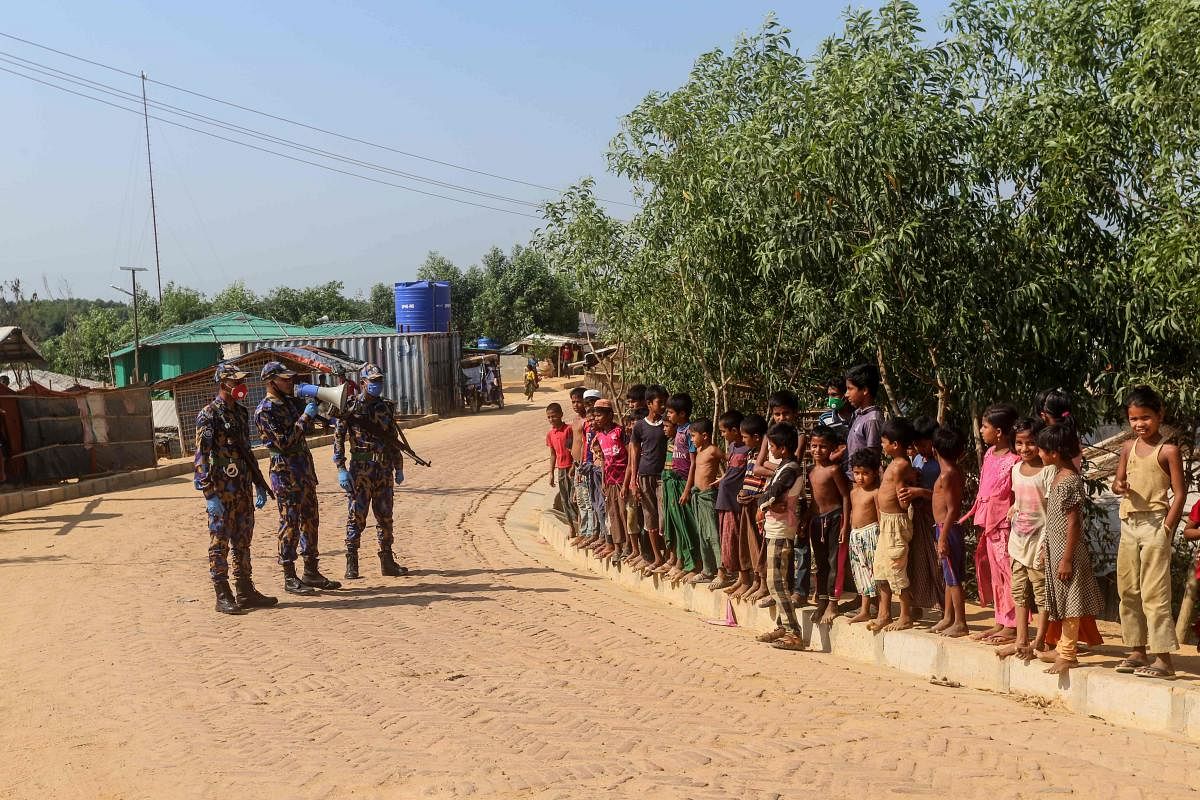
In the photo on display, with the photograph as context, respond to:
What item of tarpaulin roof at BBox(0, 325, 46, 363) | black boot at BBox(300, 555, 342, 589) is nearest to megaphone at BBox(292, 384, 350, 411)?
black boot at BBox(300, 555, 342, 589)

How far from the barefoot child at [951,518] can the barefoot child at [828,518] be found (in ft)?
2.61

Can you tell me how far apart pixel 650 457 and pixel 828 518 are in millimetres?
2354

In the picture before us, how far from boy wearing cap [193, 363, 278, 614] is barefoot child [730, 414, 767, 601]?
12.4 feet

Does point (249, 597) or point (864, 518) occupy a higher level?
point (864, 518)

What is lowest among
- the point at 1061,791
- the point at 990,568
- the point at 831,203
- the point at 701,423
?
the point at 1061,791

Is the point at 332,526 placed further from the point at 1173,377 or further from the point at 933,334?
the point at 1173,377

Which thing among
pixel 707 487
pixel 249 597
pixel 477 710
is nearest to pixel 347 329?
pixel 249 597

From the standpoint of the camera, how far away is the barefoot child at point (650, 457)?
996 centimetres

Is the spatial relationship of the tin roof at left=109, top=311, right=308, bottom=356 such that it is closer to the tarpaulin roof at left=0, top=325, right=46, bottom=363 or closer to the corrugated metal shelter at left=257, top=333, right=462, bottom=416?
the corrugated metal shelter at left=257, top=333, right=462, bottom=416

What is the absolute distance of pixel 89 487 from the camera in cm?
1794

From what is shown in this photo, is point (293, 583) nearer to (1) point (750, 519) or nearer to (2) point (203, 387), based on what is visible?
(1) point (750, 519)

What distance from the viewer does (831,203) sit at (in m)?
9.22

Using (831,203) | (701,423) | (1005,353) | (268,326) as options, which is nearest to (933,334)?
(1005,353)

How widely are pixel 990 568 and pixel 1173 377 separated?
118 inches
